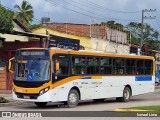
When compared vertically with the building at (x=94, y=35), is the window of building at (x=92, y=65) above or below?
below

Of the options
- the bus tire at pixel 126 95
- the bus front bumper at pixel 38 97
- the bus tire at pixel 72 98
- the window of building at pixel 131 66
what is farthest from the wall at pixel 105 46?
the bus front bumper at pixel 38 97

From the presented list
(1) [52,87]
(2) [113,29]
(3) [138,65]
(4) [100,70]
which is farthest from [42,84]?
(2) [113,29]

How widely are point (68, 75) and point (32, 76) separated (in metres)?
1.91

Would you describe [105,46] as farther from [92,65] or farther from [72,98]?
[72,98]

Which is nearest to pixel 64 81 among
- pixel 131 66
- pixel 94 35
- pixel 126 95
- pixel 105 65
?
pixel 105 65

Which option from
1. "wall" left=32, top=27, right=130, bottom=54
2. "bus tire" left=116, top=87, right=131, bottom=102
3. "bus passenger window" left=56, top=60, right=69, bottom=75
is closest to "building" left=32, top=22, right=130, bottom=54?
"wall" left=32, top=27, right=130, bottom=54

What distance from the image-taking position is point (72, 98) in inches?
883

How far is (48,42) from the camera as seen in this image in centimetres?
3322

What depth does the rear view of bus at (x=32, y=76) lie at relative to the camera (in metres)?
21.0

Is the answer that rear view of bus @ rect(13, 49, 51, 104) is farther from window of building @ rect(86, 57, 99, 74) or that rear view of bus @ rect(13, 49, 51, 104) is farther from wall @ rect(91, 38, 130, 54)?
wall @ rect(91, 38, 130, 54)

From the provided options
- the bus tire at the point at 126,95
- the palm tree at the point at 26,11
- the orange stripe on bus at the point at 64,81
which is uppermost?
the palm tree at the point at 26,11

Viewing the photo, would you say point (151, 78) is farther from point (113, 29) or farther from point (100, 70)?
point (113, 29)

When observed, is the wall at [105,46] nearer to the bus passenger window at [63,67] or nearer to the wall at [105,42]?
the wall at [105,42]

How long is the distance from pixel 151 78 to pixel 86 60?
25.3ft
